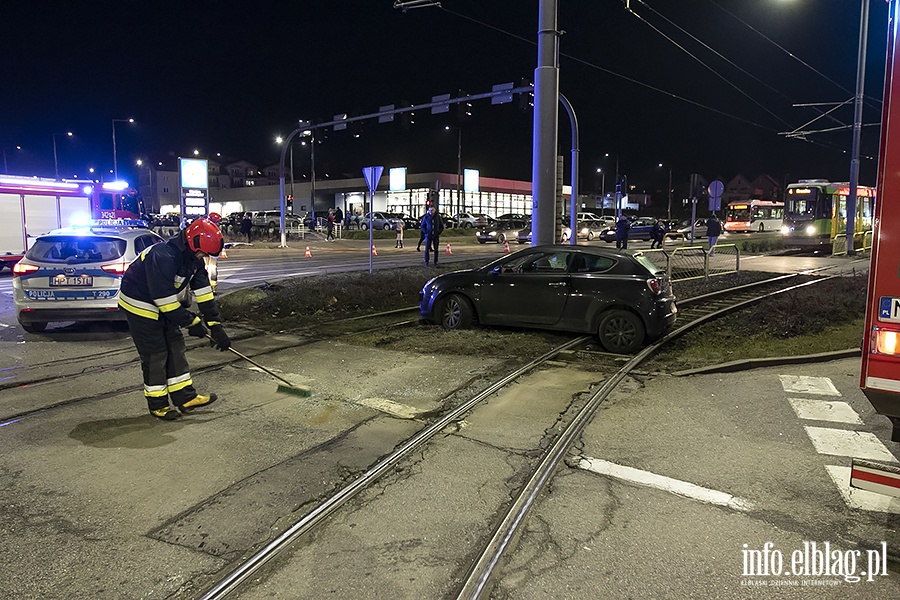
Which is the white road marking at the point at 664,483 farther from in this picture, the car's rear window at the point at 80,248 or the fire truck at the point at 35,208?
the fire truck at the point at 35,208

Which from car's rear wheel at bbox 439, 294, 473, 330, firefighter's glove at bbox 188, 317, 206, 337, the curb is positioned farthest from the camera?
car's rear wheel at bbox 439, 294, 473, 330

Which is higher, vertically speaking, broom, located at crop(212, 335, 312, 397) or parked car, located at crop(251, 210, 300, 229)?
parked car, located at crop(251, 210, 300, 229)

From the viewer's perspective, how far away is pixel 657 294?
339 inches

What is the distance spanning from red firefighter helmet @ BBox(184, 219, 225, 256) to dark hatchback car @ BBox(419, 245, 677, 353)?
15.3 feet

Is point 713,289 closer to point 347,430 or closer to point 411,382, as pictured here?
point 411,382

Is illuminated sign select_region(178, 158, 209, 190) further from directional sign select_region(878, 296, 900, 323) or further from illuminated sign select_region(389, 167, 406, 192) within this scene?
directional sign select_region(878, 296, 900, 323)

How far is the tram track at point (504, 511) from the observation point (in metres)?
3.23

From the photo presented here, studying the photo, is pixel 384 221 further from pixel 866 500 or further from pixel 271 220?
pixel 866 500

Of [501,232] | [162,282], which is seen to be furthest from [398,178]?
[162,282]

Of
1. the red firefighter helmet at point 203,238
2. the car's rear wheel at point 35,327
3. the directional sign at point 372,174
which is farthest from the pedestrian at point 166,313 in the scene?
the directional sign at point 372,174

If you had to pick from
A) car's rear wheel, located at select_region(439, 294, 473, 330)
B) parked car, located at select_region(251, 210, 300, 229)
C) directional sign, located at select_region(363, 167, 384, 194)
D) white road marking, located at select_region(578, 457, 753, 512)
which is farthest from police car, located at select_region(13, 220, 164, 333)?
parked car, located at select_region(251, 210, 300, 229)

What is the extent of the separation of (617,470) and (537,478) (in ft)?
2.16

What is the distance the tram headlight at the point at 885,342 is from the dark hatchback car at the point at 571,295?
5075 millimetres

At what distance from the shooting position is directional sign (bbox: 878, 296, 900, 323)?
328cm
